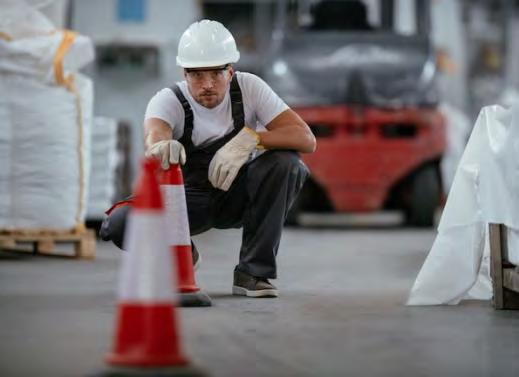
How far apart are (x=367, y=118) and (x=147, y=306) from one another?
319 inches

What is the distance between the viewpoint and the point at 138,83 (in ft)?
43.0

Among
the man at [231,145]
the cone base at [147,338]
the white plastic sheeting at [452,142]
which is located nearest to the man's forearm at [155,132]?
the man at [231,145]

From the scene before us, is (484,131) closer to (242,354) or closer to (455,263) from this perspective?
(455,263)

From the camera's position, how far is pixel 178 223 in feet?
16.4

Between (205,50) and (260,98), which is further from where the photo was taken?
(260,98)

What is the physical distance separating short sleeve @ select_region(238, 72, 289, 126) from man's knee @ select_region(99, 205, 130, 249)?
2.47 feet

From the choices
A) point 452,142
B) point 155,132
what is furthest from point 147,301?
point 452,142

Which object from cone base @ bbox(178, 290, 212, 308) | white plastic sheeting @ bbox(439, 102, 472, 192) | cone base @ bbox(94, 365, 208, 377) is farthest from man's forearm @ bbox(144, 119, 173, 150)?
white plastic sheeting @ bbox(439, 102, 472, 192)

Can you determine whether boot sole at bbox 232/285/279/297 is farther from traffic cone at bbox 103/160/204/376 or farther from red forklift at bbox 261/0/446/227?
red forklift at bbox 261/0/446/227

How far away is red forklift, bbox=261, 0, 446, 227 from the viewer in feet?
36.0

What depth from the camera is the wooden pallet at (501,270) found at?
5109 millimetres

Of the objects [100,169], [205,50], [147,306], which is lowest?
[100,169]

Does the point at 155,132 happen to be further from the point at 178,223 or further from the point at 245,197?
the point at 245,197

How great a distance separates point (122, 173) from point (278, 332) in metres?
7.77
